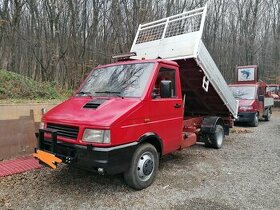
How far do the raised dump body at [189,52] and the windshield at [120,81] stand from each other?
4.71 ft

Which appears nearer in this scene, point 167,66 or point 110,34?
point 167,66

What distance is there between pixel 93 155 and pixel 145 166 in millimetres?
1146

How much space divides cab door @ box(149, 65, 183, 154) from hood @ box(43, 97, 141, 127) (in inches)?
22.2

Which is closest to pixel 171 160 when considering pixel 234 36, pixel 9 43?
pixel 9 43

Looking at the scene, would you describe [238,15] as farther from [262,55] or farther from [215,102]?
[215,102]

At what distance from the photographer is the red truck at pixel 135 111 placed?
477 centimetres

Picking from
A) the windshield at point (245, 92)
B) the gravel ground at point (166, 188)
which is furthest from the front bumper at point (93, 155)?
the windshield at point (245, 92)

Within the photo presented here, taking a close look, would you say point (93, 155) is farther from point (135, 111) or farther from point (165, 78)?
point (165, 78)

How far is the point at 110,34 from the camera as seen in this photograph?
Answer: 19.8m

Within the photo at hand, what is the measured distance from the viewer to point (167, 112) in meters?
6.07

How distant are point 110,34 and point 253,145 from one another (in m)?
12.9

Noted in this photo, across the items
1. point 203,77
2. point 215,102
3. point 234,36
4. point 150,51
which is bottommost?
point 215,102

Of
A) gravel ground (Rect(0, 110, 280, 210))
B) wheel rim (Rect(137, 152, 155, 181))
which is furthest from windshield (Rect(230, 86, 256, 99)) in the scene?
wheel rim (Rect(137, 152, 155, 181))

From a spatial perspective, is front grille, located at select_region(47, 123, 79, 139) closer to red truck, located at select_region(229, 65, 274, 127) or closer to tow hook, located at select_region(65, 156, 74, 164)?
tow hook, located at select_region(65, 156, 74, 164)
